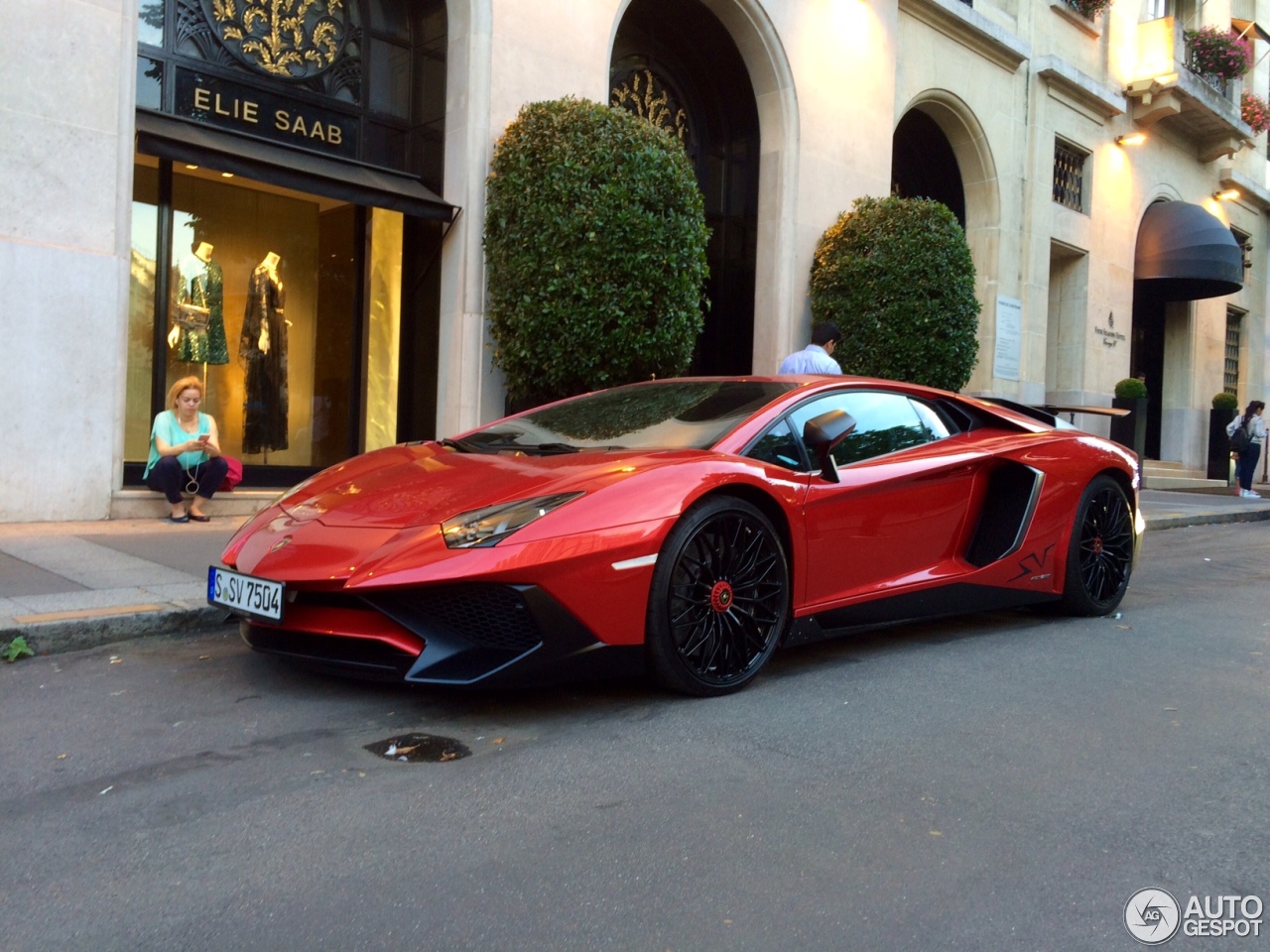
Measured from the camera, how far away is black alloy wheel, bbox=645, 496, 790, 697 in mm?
3645

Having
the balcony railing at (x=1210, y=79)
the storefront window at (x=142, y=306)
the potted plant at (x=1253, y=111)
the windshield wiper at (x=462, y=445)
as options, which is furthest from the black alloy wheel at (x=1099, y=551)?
the potted plant at (x=1253, y=111)

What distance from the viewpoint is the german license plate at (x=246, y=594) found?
351cm

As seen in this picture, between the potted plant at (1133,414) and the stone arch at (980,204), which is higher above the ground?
the stone arch at (980,204)

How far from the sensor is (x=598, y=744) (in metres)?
3.30

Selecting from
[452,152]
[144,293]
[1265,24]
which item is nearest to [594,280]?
[452,152]

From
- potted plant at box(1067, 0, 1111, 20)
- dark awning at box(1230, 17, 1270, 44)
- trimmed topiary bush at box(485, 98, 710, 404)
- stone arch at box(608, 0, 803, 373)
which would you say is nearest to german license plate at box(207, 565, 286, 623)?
trimmed topiary bush at box(485, 98, 710, 404)

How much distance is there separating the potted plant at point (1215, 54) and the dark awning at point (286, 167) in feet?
58.0

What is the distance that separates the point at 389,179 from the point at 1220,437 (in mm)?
18043

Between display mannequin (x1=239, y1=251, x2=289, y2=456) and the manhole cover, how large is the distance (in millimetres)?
7291

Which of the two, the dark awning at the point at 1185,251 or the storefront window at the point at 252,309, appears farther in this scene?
the dark awning at the point at 1185,251

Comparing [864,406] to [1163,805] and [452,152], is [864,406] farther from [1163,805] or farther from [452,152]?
[452,152]

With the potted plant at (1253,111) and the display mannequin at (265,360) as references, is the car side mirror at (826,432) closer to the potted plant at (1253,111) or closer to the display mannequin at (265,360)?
the display mannequin at (265,360)

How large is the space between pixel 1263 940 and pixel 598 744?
1775mm

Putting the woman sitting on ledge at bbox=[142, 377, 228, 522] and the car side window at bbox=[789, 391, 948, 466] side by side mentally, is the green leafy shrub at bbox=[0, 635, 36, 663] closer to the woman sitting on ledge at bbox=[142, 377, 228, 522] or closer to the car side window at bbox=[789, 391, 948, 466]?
the car side window at bbox=[789, 391, 948, 466]
